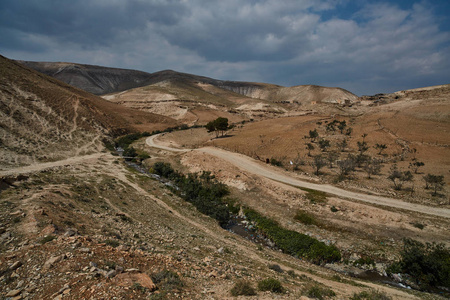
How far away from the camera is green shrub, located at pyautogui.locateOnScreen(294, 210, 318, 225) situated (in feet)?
73.1

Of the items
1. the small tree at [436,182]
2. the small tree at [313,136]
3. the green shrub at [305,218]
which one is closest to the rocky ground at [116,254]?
the green shrub at [305,218]

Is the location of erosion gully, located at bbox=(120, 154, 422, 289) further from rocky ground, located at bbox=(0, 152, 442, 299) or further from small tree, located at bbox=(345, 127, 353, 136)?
small tree, located at bbox=(345, 127, 353, 136)

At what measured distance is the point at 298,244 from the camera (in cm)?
1895

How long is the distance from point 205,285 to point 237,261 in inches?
176

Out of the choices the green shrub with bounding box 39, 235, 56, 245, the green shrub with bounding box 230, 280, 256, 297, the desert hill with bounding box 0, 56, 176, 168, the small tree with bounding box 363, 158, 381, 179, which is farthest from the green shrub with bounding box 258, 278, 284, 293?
the desert hill with bounding box 0, 56, 176, 168

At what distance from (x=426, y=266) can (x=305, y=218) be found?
9.47m

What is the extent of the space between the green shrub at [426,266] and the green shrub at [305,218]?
707 cm

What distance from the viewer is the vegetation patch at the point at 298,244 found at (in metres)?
17.5

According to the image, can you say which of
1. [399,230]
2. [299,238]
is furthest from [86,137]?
[399,230]

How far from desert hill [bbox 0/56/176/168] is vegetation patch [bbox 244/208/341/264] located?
3155 centimetres

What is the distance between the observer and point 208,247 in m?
14.3

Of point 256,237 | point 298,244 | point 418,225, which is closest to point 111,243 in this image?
point 256,237

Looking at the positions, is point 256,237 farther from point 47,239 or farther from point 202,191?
point 47,239

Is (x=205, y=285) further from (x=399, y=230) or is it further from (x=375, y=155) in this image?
(x=375, y=155)
